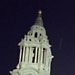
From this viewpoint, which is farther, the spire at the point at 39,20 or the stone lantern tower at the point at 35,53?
the spire at the point at 39,20

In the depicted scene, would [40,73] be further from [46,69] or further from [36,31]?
[36,31]

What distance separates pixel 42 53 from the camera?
2847 inches

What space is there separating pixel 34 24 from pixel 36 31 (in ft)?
4.20

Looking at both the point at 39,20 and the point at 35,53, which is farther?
the point at 39,20

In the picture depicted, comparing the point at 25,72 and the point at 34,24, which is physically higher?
the point at 34,24

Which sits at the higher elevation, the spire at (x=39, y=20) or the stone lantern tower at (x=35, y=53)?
the spire at (x=39, y=20)

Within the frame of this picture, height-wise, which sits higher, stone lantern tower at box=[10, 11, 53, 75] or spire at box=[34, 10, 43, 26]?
spire at box=[34, 10, 43, 26]

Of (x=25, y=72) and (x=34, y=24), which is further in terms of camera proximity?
(x=34, y=24)

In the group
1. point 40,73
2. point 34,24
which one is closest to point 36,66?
point 40,73

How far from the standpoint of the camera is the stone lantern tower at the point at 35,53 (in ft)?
231

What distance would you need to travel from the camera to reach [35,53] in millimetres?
72250

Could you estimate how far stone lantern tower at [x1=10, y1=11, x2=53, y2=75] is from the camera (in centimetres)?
7050

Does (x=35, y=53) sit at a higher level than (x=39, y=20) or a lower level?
lower

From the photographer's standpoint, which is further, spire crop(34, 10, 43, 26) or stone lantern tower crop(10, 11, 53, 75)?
spire crop(34, 10, 43, 26)
